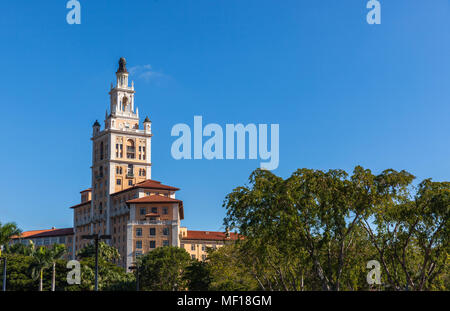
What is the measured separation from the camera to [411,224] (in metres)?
41.5

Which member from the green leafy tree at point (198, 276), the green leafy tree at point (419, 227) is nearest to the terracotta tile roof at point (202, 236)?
the green leafy tree at point (198, 276)

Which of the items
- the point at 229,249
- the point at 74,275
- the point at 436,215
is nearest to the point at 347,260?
the point at 436,215

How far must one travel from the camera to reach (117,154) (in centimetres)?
15350

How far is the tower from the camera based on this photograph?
5955 inches

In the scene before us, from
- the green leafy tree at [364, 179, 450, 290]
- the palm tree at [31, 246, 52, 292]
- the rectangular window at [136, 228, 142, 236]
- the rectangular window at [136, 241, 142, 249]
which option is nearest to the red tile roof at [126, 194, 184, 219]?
the rectangular window at [136, 228, 142, 236]

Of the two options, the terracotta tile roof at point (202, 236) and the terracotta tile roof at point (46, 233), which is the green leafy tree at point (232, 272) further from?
the terracotta tile roof at point (46, 233)

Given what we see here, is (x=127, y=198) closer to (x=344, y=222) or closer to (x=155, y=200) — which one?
(x=155, y=200)

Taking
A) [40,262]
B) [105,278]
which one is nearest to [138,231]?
[105,278]

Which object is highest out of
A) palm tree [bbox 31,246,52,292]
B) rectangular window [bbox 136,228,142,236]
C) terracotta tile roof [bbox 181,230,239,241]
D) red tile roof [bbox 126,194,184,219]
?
red tile roof [bbox 126,194,184,219]

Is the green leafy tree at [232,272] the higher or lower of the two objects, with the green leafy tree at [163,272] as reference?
higher

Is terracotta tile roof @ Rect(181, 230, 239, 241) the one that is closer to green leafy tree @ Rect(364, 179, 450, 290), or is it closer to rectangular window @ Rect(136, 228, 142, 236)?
rectangular window @ Rect(136, 228, 142, 236)

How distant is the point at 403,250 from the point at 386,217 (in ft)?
8.68

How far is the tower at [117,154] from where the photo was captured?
15125 centimetres
